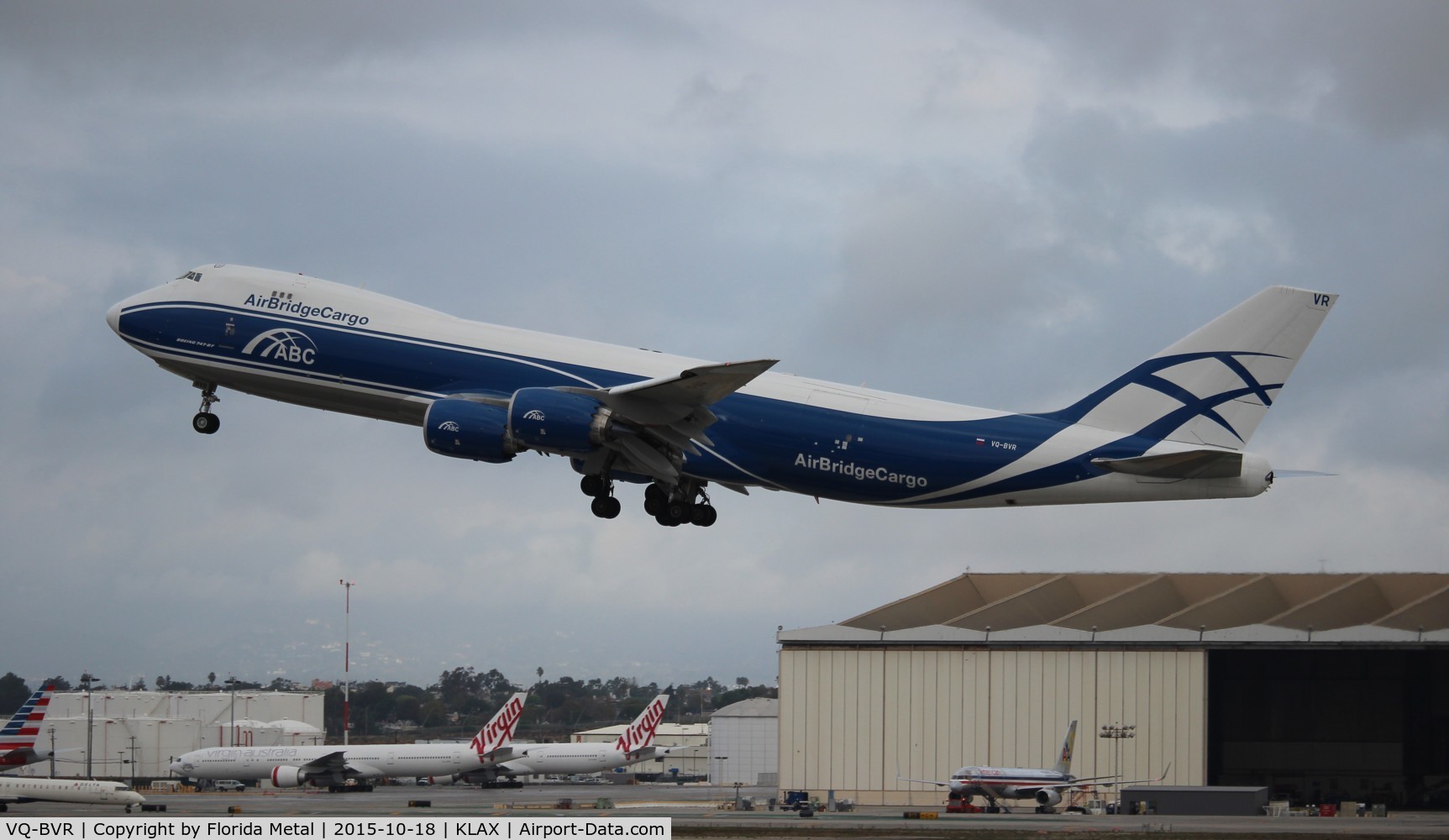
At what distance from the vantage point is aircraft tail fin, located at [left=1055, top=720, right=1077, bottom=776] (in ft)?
251

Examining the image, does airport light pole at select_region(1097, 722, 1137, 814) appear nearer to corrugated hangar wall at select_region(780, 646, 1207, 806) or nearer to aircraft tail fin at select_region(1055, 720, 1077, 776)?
corrugated hangar wall at select_region(780, 646, 1207, 806)

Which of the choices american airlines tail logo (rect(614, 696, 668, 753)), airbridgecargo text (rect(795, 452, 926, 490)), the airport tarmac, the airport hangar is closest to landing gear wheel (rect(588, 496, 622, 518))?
airbridgecargo text (rect(795, 452, 926, 490))

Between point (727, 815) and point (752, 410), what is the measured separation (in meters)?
27.6

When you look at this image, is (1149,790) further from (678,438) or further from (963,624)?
(678,438)

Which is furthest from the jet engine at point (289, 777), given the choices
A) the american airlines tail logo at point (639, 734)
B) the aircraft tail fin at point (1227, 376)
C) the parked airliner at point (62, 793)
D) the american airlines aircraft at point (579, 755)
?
the aircraft tail fin at point (1227, 376)

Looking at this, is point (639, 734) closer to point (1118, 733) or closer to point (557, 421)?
point (1118, 733)

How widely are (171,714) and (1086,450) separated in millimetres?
120320

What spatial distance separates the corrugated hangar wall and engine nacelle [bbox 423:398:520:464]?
42535mm

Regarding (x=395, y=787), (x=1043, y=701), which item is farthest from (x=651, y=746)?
(x=1043, y=701)

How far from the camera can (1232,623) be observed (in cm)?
8531

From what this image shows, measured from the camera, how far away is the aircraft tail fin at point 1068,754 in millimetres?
76625

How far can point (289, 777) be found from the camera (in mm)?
91750

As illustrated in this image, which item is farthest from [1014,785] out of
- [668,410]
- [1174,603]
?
[668,410]

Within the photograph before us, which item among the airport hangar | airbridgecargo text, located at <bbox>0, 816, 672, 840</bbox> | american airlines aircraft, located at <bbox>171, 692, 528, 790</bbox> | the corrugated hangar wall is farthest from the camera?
american airlines aircraft, located at <bbox>171, 692, 528, 790</bbox>
